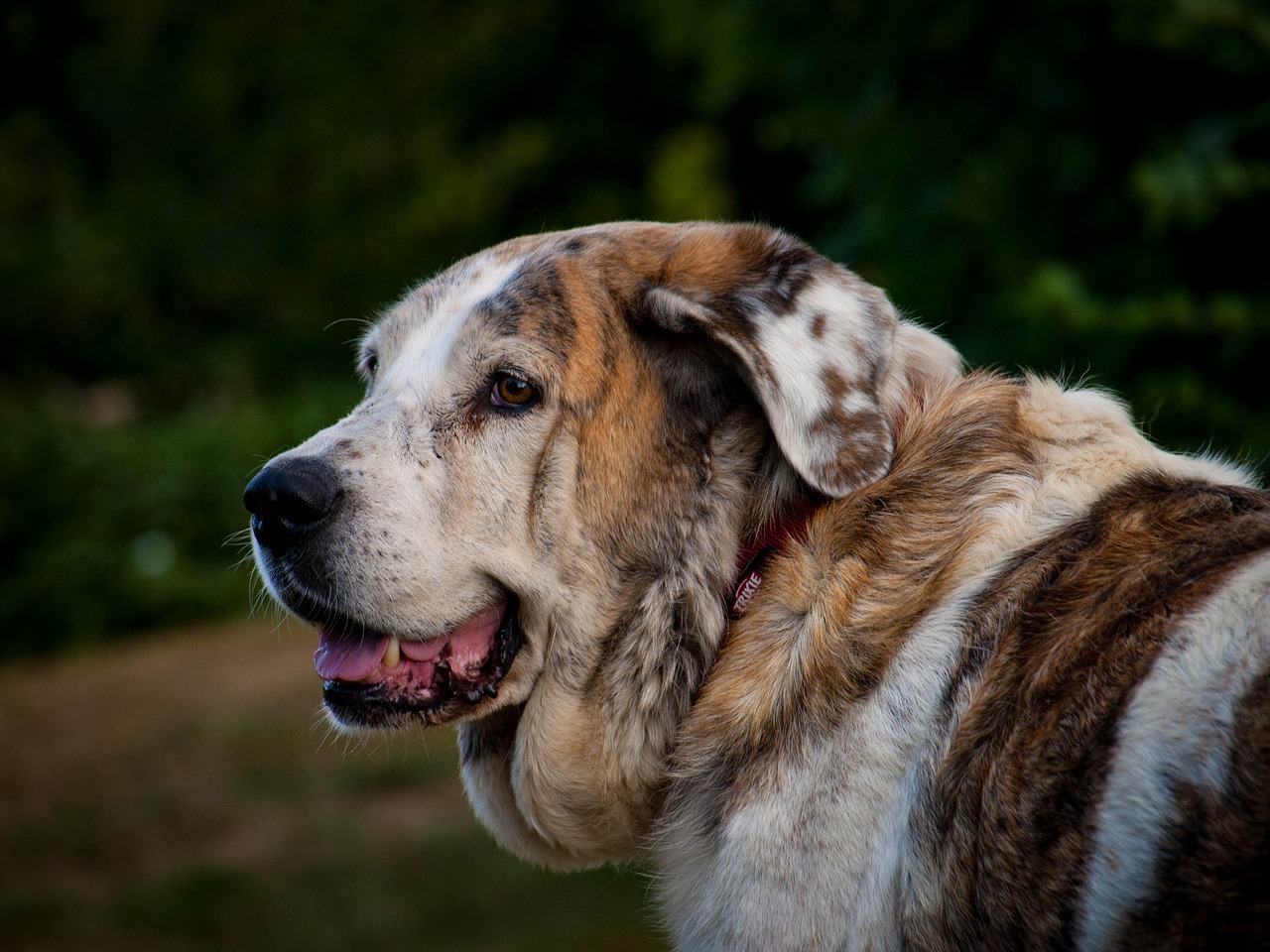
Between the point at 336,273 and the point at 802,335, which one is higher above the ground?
the point at 802,335

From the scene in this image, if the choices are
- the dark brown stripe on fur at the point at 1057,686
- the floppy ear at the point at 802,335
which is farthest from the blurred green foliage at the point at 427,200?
the dark brown stripe on fur at the point at 1057,686

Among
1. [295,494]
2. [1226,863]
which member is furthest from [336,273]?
[1226,863]

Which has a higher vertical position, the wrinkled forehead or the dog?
the wrinkled forehead

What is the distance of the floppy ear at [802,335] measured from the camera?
2670mm

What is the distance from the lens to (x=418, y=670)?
2910 millimetres

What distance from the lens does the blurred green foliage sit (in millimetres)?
3980

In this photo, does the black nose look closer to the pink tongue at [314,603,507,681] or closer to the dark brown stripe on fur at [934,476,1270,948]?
the pink tongue at [314,603,507,681]

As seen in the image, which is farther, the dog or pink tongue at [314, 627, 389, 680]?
pink tongue at [314, 627, 389, 680]

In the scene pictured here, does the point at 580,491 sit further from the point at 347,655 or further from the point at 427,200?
the point at 427,200

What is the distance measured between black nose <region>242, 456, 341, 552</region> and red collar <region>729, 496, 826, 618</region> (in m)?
0.95

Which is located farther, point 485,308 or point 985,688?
point 485,308

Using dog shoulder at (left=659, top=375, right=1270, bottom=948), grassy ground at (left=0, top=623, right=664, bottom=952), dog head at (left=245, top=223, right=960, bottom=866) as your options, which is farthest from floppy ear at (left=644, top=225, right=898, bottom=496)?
grassy ground at (left=0, top=623, right=664, bottom=952)

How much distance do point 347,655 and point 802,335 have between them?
4.38ft

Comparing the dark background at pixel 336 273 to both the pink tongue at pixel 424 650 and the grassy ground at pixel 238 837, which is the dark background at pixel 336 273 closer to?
the grassy ground at pixel 238 837
